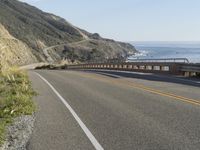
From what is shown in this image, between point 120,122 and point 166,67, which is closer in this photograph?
point 120,122

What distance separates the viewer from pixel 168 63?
30094 mm

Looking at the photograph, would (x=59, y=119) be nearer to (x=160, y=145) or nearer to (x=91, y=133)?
(x=91, y=133)

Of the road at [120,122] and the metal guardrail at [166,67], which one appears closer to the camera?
the road at [120,122]

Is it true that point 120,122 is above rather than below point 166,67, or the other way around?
above

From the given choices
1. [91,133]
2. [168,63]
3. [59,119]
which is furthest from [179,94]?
[168,63]

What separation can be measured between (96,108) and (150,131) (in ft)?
13.9

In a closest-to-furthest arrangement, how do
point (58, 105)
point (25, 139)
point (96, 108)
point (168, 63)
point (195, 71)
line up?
point (25, 139), point (96, 108), point (58, 105), point (195, 71), point (168, 63)

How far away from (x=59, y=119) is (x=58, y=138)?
8.40 feet

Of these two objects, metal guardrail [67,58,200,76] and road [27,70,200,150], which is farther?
metal guardrail [67,58,200,76]

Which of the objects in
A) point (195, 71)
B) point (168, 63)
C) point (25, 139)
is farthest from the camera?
point (168, 63)

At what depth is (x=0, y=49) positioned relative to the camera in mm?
27562

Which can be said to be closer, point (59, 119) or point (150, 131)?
point (150, 131)

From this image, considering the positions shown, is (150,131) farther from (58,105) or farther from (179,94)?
(179,94)

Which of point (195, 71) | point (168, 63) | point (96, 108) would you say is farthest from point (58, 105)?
point (168, 63)
